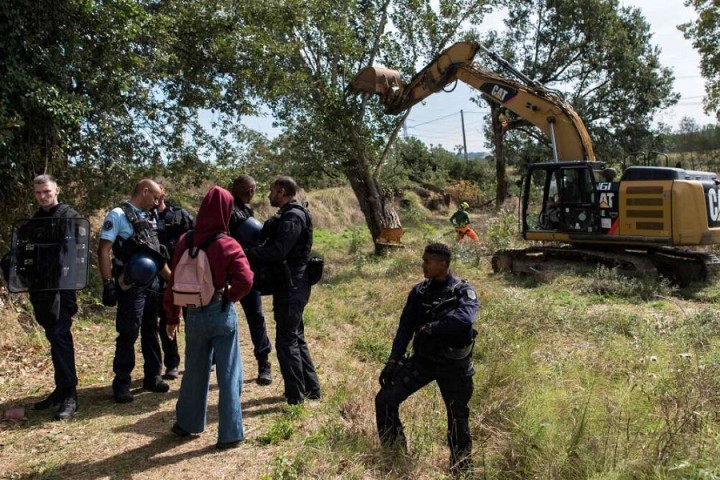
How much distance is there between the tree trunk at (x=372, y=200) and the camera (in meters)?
15.4

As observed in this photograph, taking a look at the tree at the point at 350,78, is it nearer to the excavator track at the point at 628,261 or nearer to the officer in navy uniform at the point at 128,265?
the excavator track at the point at 628,261

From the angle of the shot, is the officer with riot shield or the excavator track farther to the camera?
the excavator track

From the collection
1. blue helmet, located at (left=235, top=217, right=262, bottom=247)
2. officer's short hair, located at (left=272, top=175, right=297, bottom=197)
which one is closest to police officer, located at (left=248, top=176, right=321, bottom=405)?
officer's short hair, located at (left=272, top=175, right=297, bottom=197)

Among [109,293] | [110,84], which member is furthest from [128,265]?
[110,84]

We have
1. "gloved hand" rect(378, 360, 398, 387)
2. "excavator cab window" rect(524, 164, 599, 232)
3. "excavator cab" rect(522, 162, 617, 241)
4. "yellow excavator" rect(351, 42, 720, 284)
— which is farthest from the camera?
"excavator cab window" rect(524, 164, 599, 232)

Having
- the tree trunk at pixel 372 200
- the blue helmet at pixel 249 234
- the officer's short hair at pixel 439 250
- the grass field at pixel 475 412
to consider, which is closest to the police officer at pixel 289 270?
the blue helmet at pixel 249 234

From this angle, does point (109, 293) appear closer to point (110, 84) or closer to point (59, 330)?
point (59, 330)

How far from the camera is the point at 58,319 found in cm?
478

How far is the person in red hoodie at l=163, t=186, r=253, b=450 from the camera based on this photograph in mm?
4012

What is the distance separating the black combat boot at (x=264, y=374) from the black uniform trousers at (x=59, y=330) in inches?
64.1

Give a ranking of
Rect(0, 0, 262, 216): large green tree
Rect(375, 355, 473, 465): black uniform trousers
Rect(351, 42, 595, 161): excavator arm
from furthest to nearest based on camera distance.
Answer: Rect(351, 42, 595, 161): excavator arm, Rect(0, 0, 262, 216): large green tree, Rect(375, 355, 473, 465): black uniform trousers

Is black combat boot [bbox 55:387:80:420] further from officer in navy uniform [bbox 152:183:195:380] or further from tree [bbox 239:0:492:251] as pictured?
tree [bbox 239:0:492:251]

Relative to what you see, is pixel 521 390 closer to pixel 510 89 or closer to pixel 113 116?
pixel 113 116

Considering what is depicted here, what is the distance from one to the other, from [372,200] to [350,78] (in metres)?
3.20
